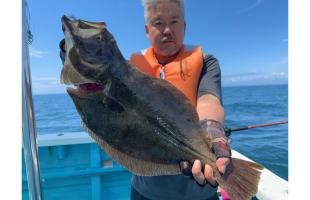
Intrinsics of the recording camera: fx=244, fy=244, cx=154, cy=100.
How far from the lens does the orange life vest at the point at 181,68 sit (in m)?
2.15

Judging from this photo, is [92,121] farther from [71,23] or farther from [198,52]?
[198,52]

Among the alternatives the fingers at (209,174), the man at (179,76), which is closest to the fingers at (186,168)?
the fingers at (209,174)

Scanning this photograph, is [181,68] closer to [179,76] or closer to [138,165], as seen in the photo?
[179,76]

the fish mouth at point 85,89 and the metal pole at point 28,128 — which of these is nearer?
the metal pole at point 28,128

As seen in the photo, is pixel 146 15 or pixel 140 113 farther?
pixel 146 15

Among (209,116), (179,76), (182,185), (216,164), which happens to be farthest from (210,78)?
(182,185)

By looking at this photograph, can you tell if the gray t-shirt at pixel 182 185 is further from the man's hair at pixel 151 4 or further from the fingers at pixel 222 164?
the man's hair at pixel 151 4

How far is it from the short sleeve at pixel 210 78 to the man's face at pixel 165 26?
1.09ft

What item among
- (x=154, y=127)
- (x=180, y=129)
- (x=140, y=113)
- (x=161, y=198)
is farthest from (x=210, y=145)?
(x=161, y=198)

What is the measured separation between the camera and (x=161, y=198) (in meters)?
2.05

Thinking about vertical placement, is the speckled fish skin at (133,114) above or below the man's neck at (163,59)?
below

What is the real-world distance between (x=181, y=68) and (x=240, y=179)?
108cm

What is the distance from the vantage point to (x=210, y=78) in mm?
2080
